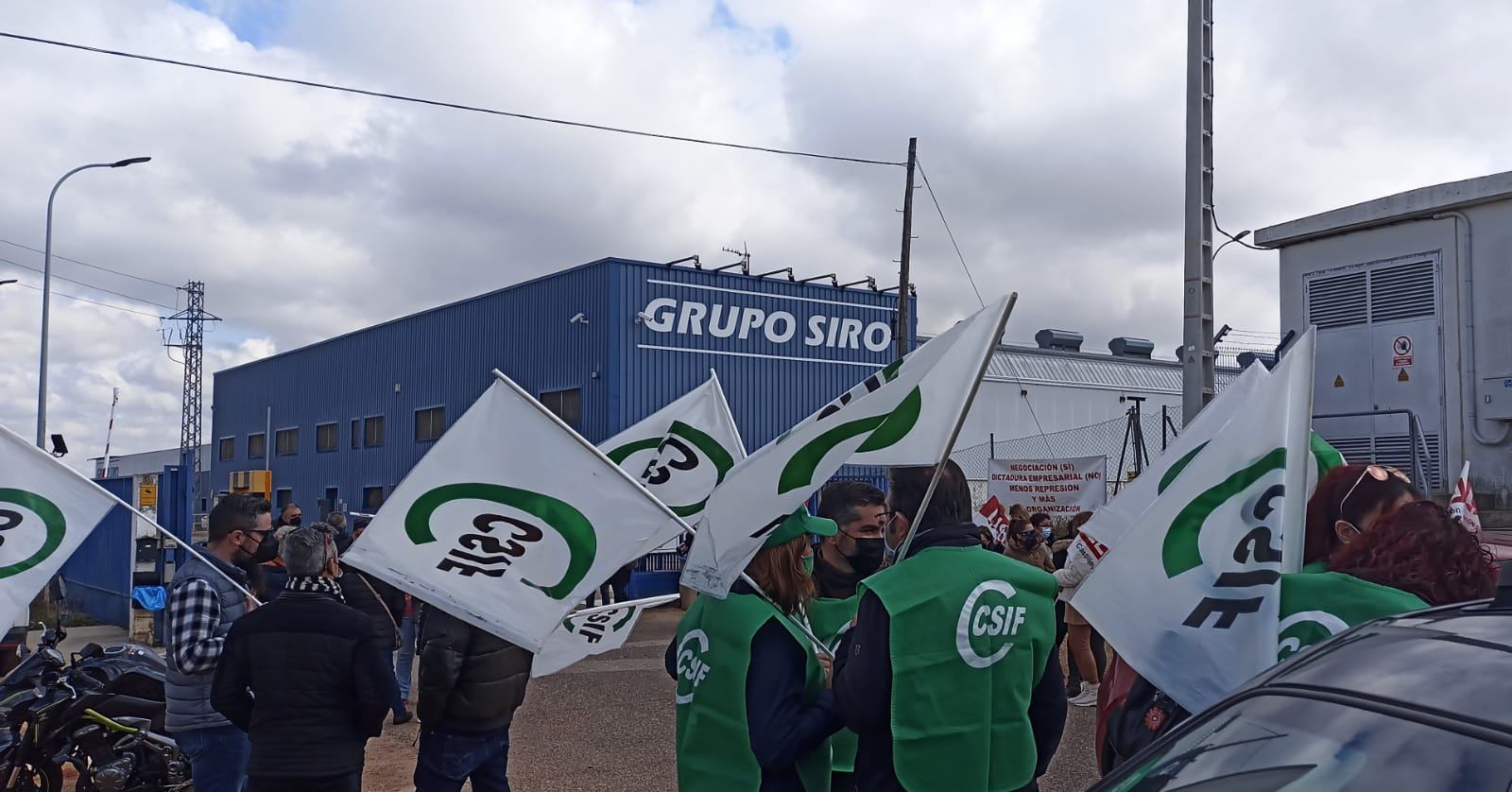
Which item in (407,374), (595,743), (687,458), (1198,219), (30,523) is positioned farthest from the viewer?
(407,374)

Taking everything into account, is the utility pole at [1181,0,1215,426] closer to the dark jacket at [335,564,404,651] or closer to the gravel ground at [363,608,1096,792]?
the gravel ground at [363,608,1096,792]

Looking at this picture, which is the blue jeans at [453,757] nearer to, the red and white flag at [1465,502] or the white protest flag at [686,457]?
the white protest flag at [686,457]

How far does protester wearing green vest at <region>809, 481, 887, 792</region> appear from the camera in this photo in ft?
13.3

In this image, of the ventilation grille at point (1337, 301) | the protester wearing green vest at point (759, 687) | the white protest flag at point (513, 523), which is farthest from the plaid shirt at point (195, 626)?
the ventilation grille at point (1337, 301)

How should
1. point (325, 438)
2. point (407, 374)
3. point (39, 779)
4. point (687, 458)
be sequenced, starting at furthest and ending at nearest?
point (325, 438) → point (407, 374) → point (39, 779) → point (687, 458)

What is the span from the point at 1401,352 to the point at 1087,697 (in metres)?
5.27

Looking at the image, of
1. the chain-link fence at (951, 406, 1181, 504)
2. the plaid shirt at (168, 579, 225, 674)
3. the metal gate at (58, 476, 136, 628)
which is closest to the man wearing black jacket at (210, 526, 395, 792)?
the plaid shirt at (168, 579, 225, 674)

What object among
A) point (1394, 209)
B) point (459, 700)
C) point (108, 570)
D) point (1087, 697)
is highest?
point (1394, 209)

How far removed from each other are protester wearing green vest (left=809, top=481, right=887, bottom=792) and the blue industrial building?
55.9 feet

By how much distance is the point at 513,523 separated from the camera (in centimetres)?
421

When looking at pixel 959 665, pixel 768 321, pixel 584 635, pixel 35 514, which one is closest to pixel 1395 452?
pixel 584 635

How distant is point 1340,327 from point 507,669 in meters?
10.5

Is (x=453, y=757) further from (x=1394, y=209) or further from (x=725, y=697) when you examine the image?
(x=1394, y=209)

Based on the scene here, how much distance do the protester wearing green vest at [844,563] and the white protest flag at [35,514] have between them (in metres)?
2.99
